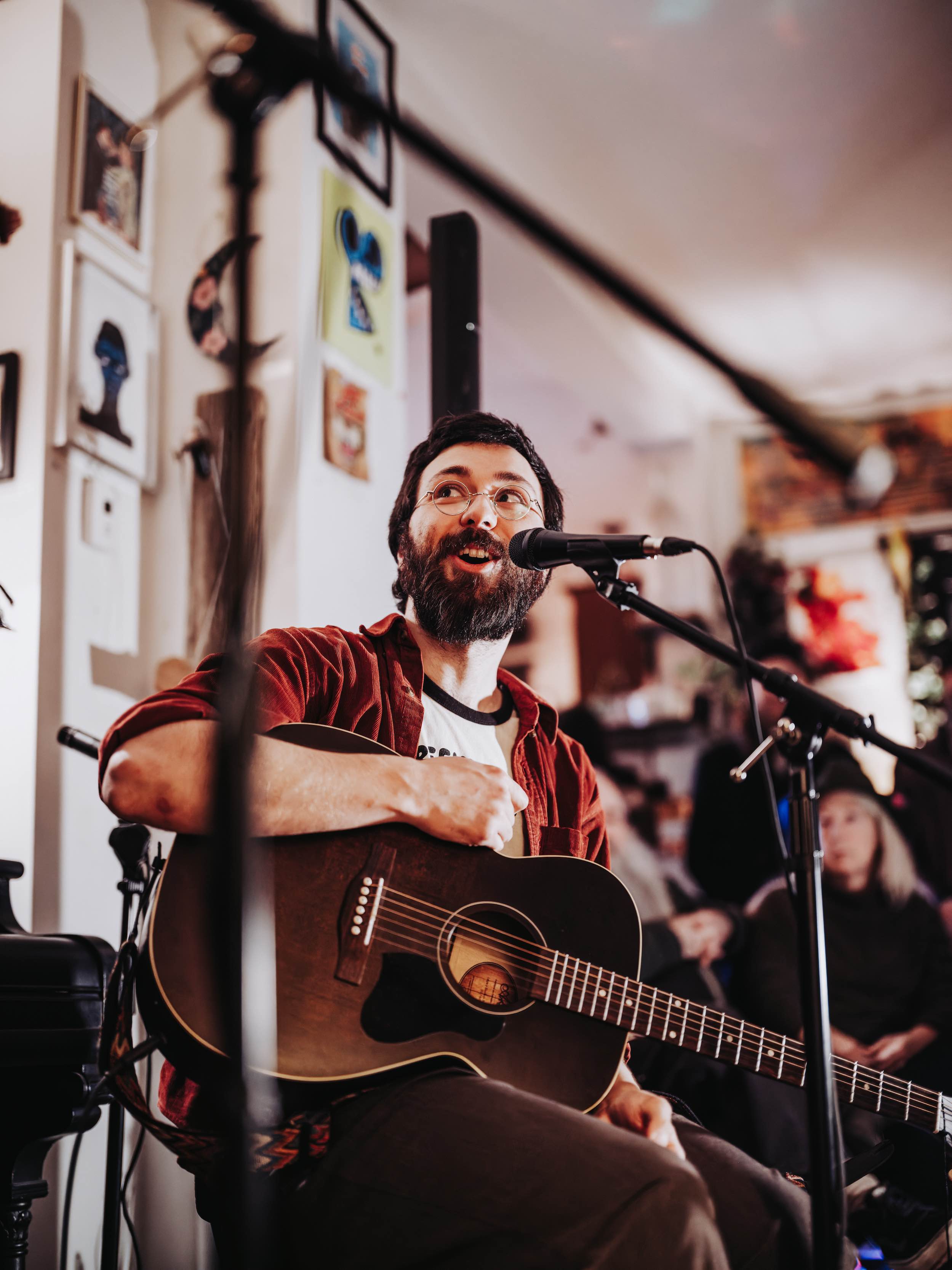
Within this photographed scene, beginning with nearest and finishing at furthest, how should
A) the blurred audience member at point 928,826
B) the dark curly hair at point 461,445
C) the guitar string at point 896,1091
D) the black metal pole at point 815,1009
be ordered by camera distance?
1. the black metal pole at point 815,1009
2. the guitar string at point 896,1091
3. the dark curly hair at point 461,445
4. the blurred audience member at point 928,826

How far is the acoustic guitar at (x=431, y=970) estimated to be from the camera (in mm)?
1140

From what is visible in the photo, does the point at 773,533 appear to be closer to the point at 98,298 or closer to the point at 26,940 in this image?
the point at 98,298

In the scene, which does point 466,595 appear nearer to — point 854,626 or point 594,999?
point 594,999

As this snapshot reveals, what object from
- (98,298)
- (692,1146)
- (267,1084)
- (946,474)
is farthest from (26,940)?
(946,474)

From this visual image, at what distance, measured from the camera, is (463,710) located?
1643 millimetres

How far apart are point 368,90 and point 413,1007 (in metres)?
2.04

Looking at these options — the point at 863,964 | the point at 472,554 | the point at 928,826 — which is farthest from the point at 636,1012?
the point at 928,826

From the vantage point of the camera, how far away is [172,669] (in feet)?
8.20

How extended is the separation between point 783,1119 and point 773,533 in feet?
8.27

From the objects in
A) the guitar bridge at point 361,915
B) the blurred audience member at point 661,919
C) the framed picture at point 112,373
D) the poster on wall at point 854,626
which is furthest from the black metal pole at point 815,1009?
the poster on wall at point 854,626

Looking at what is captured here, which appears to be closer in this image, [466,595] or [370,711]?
[370,711]

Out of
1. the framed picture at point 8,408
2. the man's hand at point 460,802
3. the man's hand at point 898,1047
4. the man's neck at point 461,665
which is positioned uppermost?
the framed picture at point 8,408

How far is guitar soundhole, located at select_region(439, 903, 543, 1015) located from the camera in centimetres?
126

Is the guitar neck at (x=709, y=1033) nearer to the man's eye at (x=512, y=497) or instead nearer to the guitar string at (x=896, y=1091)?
the guitar string at (x=896, y=1091)
